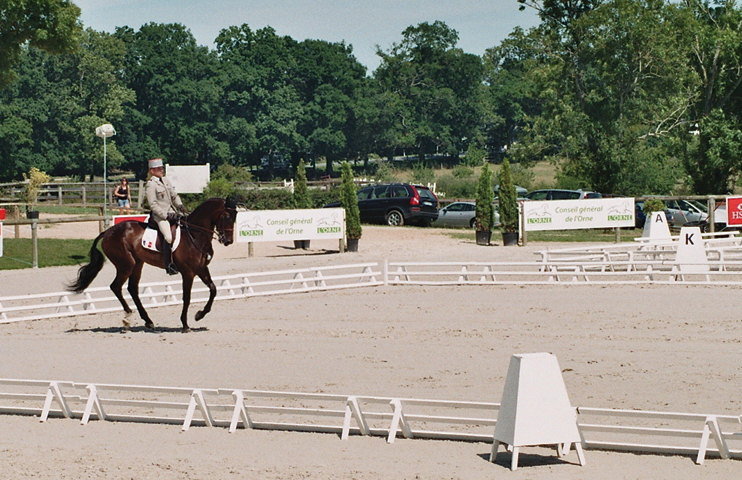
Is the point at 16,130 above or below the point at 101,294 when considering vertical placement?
above

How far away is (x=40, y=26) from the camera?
45.3 metres

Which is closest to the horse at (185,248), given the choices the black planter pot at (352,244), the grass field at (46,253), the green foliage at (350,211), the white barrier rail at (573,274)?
the white barrier rail at (573,274)

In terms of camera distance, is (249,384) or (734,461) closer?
(734,461)

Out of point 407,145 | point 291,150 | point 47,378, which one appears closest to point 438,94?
point 407,145

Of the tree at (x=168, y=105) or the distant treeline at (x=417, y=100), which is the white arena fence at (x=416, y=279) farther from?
the tree at (x=168, y=105)

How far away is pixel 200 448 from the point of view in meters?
9.41

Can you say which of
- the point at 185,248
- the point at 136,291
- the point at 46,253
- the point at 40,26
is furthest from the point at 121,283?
the point at 40,26

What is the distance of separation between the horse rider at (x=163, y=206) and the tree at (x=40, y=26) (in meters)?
30.2

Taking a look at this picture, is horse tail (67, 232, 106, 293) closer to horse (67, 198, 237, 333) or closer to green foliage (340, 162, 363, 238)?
horse (67, 198, 237, 333)

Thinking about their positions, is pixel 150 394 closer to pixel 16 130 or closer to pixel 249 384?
pixel 249 384

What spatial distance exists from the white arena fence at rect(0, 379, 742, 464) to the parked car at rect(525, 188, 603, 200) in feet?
92.3

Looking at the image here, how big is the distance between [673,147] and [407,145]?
59.7 metres

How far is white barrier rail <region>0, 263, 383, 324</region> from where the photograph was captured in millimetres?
18594

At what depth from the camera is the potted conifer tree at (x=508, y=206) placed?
1200 inches
